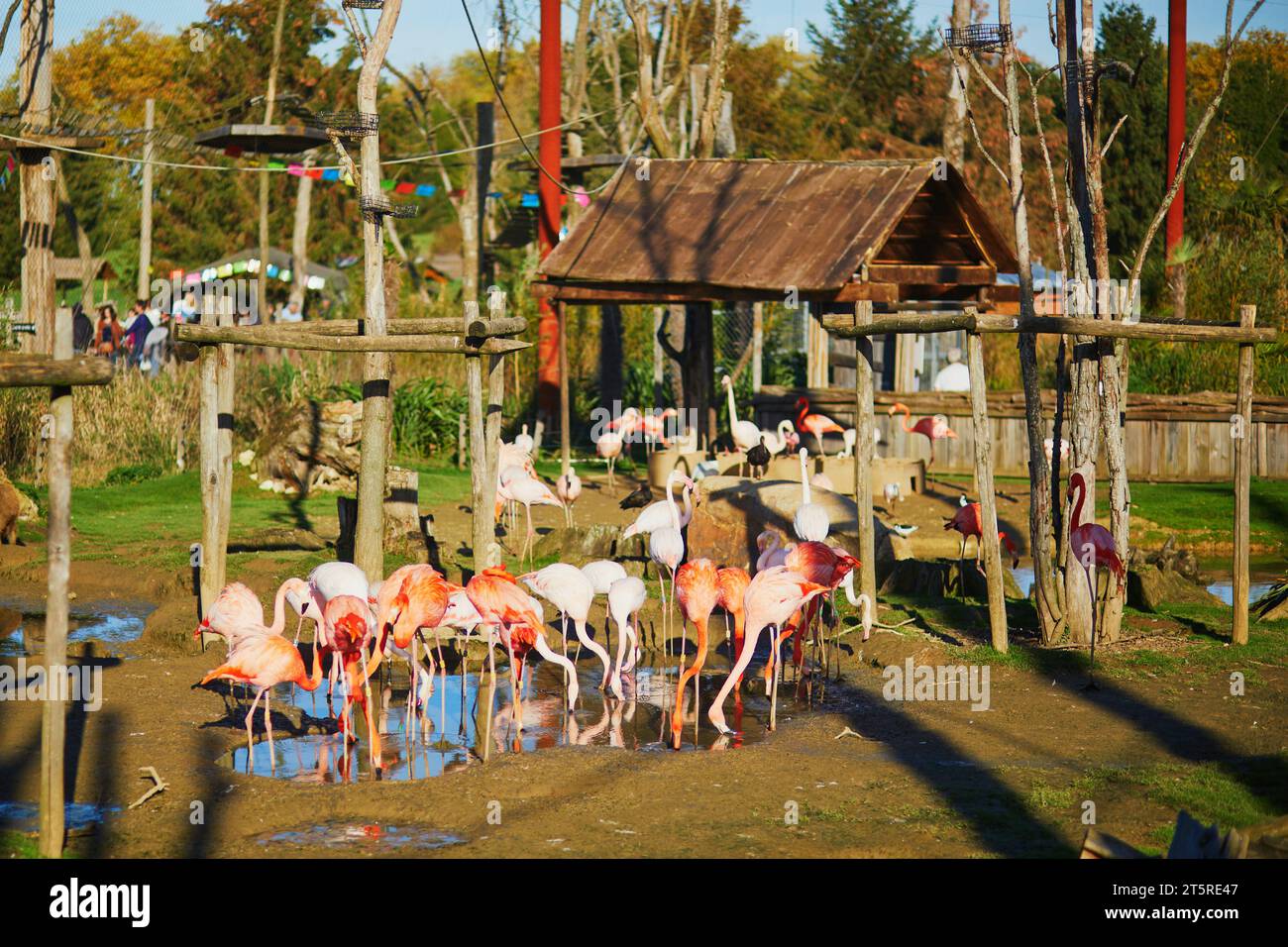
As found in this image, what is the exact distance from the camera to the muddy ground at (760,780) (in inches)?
237

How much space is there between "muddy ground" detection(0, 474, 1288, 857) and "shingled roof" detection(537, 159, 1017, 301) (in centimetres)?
571

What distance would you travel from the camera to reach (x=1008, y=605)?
36.4 feet

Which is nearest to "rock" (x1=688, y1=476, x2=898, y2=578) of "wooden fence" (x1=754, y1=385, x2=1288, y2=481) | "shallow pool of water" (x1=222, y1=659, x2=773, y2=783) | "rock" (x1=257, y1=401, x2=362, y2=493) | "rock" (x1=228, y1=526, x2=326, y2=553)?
"shallow pool of water" (x1=222, y1=659, x2=773, y2=783)

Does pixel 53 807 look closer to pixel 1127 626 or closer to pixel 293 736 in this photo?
pixel 293 736

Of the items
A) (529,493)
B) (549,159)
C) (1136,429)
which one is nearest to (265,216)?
(549,159)

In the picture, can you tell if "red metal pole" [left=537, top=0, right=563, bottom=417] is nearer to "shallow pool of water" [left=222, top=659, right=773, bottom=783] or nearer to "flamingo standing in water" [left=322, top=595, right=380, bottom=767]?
"shallow pool of water" [left=222, top=659, right=773, bottom=783]

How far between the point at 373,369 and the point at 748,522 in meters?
3.55

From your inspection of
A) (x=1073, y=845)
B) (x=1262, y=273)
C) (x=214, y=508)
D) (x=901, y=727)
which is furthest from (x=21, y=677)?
(x=1262, y=273)

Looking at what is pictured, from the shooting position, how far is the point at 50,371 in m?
5.69

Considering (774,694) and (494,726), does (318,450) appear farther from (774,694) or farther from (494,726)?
(774,694)

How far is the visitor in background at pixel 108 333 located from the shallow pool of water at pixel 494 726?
13945 millimetres

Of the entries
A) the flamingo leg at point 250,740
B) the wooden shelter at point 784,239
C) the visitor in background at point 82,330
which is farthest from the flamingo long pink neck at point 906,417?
the flamingo leg at point 250,740

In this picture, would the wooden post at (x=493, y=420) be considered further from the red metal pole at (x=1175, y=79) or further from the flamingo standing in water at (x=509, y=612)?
the red metal pole at (x=1175, y=79)
